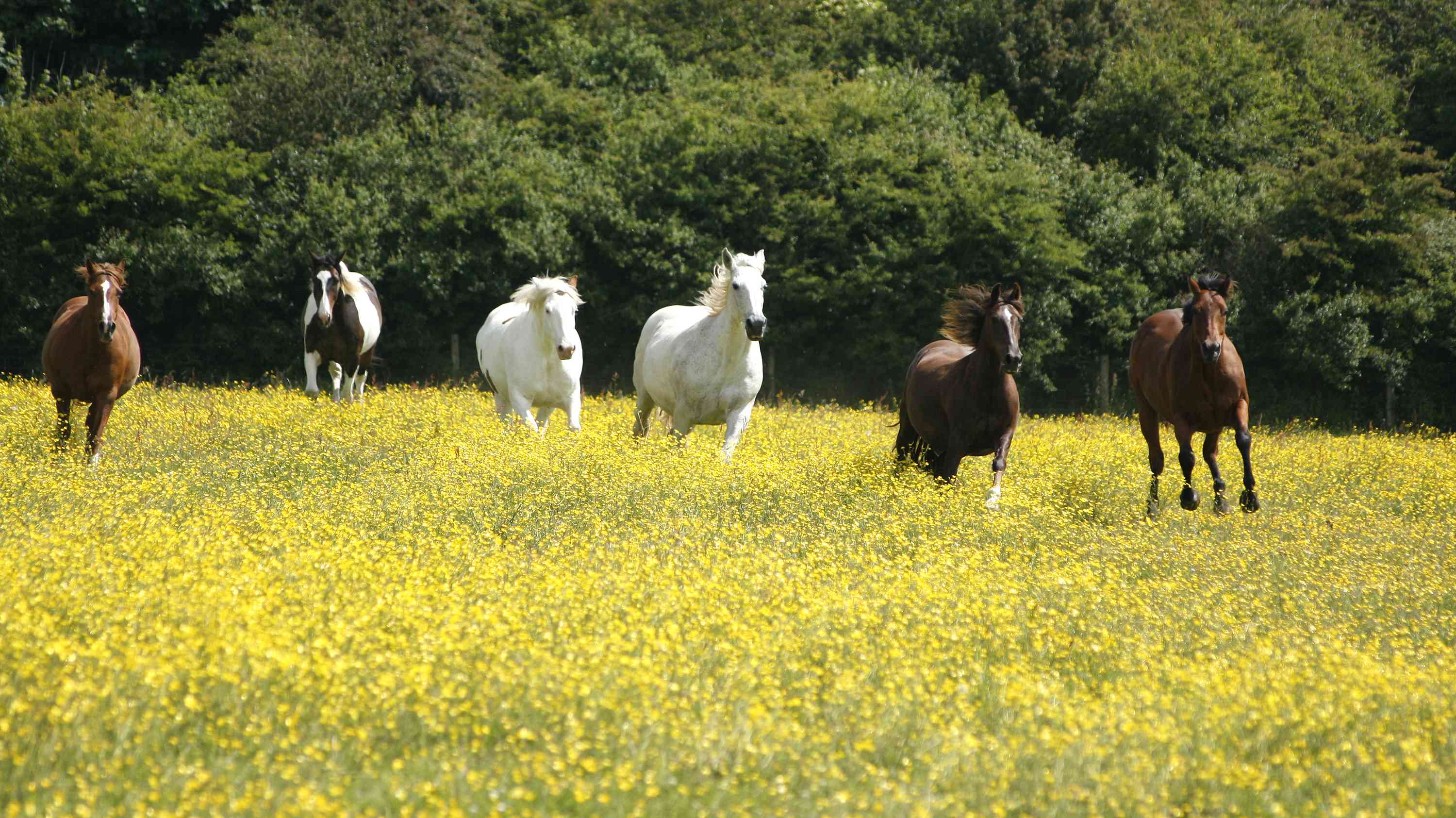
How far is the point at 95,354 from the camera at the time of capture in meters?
10.2

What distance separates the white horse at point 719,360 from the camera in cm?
1079

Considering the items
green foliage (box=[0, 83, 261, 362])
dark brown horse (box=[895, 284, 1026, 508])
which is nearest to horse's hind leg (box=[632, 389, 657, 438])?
dark brown horse (box=[895, 284, 1026, 508])

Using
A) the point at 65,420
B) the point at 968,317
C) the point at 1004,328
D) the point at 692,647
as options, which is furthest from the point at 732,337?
the point at 65,420

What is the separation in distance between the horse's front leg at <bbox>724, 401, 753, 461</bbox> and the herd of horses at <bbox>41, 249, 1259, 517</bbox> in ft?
0.04

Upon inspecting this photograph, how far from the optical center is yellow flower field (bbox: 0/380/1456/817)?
158 inches

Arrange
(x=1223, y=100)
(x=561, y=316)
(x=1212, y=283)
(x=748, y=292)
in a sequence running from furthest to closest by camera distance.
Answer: (x=1223, y=100) → (x=561, y=316) → (x=748, y=292) → (x=1212, y=283)

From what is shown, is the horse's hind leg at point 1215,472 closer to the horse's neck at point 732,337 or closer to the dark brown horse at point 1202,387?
the dark brown horse at point 1202,387

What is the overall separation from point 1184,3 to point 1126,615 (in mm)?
38017

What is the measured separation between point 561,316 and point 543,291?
0.36 meters

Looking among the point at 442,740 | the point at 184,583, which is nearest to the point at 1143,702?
the point at 442,740

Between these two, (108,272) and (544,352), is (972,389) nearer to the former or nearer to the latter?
(544,352)

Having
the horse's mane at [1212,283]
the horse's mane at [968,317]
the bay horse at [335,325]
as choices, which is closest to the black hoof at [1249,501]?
the horse's mane at [1212,283]

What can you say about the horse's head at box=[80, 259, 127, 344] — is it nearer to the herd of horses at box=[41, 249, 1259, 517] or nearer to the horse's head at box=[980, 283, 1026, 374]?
the herd of horses at box=[41, 249, 1259, 517]

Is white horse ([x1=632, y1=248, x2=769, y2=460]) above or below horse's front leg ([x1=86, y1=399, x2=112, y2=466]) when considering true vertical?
above
